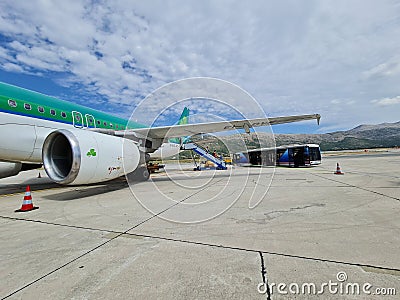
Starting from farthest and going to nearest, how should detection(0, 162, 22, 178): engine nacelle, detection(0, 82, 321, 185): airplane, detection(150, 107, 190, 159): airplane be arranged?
detection(150, 107, 190, 159): airplane
detection(0, 162, 22, 178): engine nacelle
detection(0, 82, 321, 185): airplane

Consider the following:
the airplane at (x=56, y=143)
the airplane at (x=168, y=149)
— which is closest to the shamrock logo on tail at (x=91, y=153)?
the airplane at (x=56, y=143)

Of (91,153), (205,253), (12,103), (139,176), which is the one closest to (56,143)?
(91,153)

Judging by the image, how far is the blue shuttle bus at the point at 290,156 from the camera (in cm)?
2054

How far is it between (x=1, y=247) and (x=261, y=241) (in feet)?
11.6

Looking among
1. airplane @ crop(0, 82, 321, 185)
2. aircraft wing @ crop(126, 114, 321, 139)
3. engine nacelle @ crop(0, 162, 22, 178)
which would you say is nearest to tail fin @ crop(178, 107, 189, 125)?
aircraft wing @ crop(126, 114, 321, 139)

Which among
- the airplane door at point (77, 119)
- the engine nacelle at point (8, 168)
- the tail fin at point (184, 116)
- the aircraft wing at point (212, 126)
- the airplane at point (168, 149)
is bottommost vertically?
the engine nacelle at point (8, 168)

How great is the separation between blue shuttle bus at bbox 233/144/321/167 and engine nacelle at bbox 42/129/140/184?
18.8m

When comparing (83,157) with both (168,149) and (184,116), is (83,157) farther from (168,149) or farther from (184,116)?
(184,116)

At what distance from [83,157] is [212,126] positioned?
5.73 metres

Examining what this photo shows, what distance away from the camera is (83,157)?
5.44 metres

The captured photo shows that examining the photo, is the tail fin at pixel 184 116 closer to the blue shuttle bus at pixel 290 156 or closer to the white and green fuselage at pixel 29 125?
the blue shuttle bus at pixel 290 156

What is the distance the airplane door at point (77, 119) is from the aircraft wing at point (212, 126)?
78.2 inches

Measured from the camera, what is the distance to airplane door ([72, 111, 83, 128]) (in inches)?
334

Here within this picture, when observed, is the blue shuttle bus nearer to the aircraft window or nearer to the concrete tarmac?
the concrete tarmac
